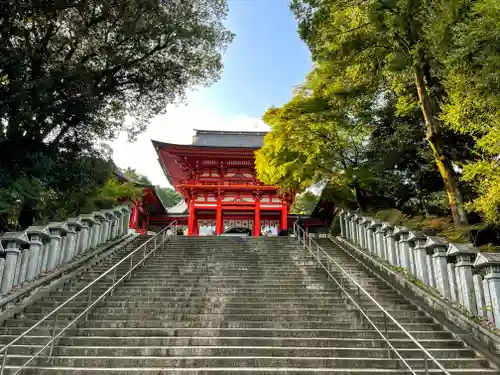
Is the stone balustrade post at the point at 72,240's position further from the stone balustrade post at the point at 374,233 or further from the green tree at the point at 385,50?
the green tree at the point at 385,50

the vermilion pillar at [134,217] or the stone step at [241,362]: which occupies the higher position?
the vermilion pillar at [134,217]

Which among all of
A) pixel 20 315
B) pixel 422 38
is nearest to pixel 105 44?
pixel 20 315

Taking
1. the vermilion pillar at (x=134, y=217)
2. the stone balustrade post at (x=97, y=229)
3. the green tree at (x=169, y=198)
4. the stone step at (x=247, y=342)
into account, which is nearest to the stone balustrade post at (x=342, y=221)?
the stone step at (x=247, y=342)

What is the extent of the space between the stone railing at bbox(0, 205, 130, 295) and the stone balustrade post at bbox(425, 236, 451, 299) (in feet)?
22.1

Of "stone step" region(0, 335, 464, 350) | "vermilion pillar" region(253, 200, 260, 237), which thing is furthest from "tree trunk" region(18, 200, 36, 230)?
"vermilion pillar" region(253, 200, 260, 237)

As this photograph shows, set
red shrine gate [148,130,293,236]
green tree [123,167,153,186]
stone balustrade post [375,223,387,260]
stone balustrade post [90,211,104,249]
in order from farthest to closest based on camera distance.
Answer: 1. green tree [123,167,153,186]
2. red shrine gate [148,130,293,236]
3. stone balustrade post [90,211,104,249]
4. stone balustrade post [375,223,387,260]

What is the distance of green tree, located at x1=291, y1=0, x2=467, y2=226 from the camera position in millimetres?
7301

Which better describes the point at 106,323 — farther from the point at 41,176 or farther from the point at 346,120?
the point at 346,120

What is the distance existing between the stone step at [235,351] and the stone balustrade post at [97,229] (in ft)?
15.6

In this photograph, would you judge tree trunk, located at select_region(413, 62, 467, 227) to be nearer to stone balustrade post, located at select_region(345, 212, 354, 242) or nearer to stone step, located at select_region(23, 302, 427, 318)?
stone step, located at select_region(23, 302, 427, 318)

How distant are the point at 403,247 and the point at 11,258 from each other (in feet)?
22.8

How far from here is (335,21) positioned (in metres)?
8.93

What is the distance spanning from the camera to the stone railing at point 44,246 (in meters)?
5.56

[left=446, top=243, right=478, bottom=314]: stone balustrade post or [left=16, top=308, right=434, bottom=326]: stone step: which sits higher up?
[left=446, top=243, right=478, bottom=314]: stone balustrade post
